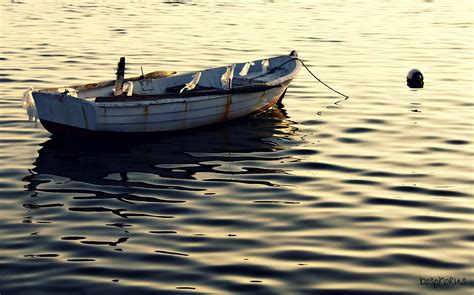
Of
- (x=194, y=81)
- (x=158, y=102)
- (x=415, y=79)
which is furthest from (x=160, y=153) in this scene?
(x=415, y=79)

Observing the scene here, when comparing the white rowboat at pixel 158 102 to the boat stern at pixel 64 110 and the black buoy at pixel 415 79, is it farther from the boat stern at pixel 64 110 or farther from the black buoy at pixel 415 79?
the black buoy at pixel 415 79

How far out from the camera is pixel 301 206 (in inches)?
627

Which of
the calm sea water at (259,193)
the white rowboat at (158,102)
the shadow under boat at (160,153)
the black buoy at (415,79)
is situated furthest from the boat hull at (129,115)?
the black buoy at (415,79)

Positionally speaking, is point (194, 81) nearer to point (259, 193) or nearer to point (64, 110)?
point (64, 110)

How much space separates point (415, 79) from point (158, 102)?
37.4ft

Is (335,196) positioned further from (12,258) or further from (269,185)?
(12,258)

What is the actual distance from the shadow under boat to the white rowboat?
1.15 feet

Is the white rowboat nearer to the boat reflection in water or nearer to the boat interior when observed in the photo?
the boat interior

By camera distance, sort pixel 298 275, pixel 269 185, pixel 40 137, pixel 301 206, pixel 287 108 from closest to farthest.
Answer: pixel 298 275
pixel 301 206
pixel 269 185
pixel 40 137
pixel 287 108

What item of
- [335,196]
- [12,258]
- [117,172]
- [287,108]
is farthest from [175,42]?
[12,258]

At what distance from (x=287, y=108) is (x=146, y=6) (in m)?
31.6

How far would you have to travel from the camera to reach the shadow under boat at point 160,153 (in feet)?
60.1

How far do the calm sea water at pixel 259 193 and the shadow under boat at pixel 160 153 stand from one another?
61 mm

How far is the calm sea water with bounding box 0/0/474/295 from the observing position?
12609 mm
